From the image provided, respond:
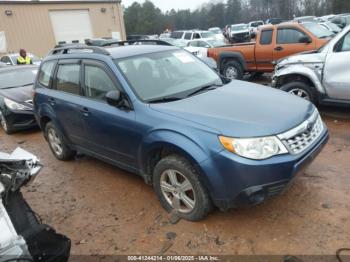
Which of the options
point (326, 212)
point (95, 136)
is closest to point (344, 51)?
point (326, 212)

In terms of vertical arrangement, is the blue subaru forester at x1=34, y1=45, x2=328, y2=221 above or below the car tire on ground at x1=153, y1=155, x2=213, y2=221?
above

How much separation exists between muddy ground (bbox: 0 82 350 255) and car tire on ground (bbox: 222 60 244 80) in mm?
5943

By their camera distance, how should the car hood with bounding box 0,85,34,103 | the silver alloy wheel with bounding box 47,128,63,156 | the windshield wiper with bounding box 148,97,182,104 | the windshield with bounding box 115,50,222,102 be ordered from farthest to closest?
the car hood with bounding box 0,85,34,103 < the silver alloy wheel with bounding box 47,128,63,156 < the windshield with bounding box 115,50,222,102 < the windshield wiper with bounding box 148,97,182,104

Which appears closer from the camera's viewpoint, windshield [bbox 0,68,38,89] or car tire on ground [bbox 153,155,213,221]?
car tire on ground [bbox 153,155,213,221]

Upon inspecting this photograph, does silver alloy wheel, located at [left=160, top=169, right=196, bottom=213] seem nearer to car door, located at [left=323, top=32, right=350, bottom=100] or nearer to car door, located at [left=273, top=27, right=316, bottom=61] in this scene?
car door, located at [left=323, top=32, right=350, bottom=100]

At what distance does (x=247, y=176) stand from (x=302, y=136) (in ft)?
2.48

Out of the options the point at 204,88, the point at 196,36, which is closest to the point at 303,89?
the point at 204,88

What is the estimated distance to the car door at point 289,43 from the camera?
8828 millimetres

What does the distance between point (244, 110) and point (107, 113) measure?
1585 mm

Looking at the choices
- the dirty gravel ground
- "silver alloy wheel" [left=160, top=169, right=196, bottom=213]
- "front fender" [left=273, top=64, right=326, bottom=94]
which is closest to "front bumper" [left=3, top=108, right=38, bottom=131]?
the dirty gravel ground

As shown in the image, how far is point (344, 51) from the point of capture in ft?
17.9

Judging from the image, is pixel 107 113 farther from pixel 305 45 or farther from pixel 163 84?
pixel 305 45

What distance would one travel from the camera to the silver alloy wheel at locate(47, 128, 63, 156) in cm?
525

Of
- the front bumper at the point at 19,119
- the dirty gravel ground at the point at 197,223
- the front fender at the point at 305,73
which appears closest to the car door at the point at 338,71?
the front fender at the point at 305,73
